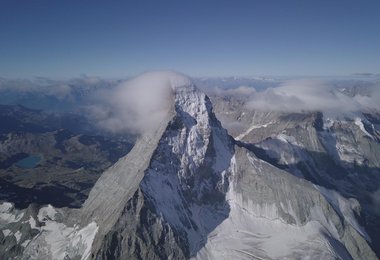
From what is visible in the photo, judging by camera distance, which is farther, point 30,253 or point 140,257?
point 30,253

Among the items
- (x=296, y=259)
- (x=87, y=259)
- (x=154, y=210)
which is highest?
(x=154, y=210)

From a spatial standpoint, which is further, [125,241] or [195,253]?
[195,253]

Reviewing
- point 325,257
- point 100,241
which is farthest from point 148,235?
point 325,257

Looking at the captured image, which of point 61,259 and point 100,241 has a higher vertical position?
point 100,241

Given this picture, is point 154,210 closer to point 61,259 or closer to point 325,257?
point 61,259

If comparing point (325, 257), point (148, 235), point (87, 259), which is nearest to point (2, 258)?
point (87, 259)

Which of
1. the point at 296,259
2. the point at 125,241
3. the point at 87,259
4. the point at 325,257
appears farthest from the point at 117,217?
the point at 325,257

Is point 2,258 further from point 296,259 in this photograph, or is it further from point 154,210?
point 296,259

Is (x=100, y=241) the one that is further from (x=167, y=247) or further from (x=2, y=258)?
(x=2, y=258)

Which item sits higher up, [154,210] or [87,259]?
[154,210]
